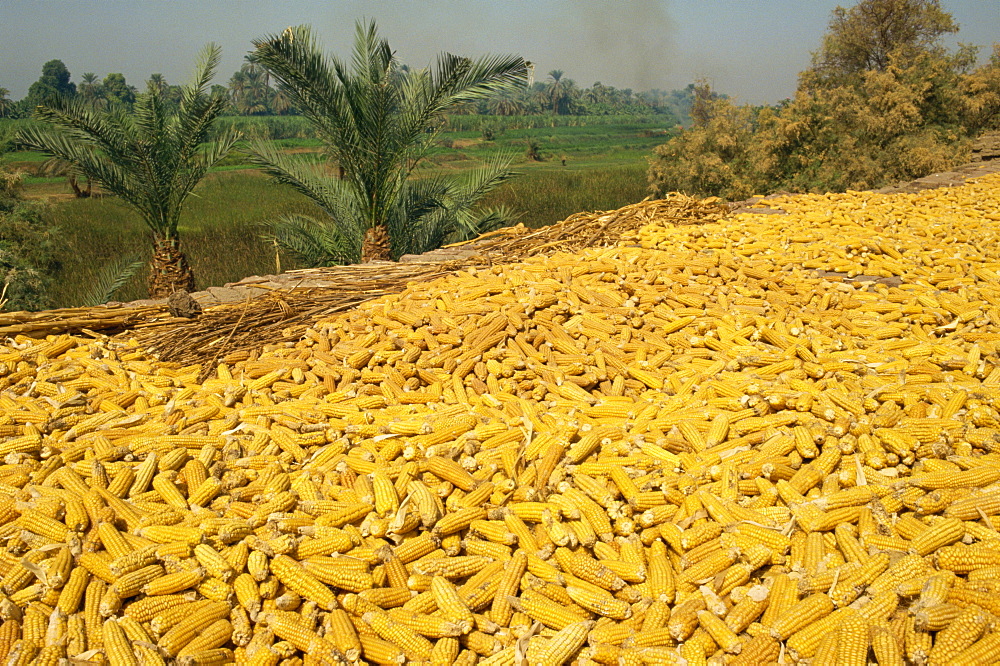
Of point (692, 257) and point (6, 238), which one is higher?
point (6, 238)

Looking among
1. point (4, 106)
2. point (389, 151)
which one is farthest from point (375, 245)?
point (4, 106)

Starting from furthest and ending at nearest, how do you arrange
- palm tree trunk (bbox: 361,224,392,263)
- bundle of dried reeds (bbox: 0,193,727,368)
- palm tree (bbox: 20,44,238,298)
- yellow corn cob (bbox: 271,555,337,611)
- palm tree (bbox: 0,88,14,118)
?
palm tree (bbox: 0,88,14,118)
palm tree trunk (bbox: 361,224,392,263)
palm tree (bbox: 20,44,238,298)
bundle of dried reeds (bbox: 0,193,727,368)
yellow corn cob (bbox: 271,555,337,611)

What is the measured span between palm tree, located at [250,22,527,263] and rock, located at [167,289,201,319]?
13.9ft

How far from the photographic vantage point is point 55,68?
83.8 m

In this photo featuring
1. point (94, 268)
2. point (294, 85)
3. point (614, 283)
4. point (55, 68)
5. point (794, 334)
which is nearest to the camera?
point (794, 334)

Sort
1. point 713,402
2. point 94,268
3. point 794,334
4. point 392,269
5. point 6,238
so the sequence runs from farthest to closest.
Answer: point 94,268 < point 6,238 < point 392,269 < point 794,334 < point 713,402

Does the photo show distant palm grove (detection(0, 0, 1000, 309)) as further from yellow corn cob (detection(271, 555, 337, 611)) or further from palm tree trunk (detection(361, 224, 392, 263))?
yellow corn cob (detection(271, 555, 337, 611))

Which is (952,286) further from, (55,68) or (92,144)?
(55,68)

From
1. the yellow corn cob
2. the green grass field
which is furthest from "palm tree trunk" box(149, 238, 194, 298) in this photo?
the yellow corn cob

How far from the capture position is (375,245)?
9.70 meters

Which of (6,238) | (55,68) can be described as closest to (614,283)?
(6,238)

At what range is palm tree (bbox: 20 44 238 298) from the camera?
8578 millimetres

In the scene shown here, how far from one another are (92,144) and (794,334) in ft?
31.3

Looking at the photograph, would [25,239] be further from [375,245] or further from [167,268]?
[375,245]
